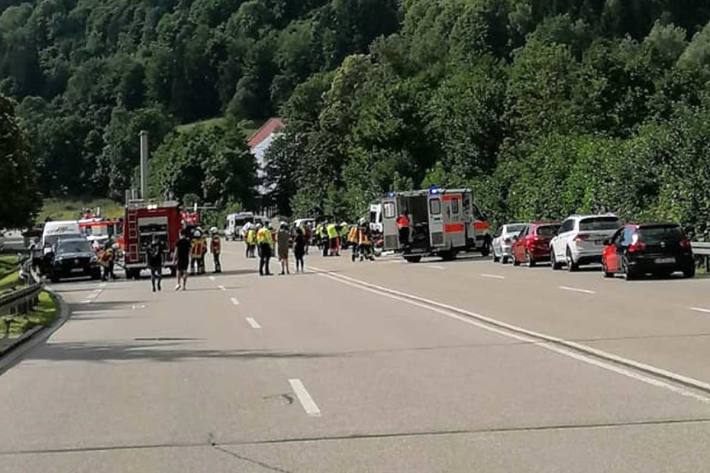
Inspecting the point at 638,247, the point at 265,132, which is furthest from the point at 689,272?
the point at 265,132

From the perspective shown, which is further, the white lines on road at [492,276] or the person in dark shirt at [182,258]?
the person in dark shirt at [182,258]

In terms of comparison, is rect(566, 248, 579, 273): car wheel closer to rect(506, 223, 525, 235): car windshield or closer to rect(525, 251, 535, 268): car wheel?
rect(525, 251, 535, 268): car wheel

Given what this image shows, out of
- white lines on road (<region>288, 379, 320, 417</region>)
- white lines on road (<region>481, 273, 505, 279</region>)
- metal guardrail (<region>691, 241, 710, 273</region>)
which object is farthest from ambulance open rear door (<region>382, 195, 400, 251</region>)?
white lines on road (<region>288, 379, 320, 417</region>)

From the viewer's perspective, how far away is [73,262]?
4641cm

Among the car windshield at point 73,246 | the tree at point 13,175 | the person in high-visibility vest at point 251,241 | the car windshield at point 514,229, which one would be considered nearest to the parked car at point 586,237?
the car windshield at point 514,229

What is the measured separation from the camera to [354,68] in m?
125

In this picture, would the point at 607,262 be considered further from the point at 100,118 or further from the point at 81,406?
the point at 100,118

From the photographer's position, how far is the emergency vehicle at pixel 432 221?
4906 centimetres

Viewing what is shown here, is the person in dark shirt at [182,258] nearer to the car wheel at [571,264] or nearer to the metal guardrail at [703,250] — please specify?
the car wheel at [571,264]

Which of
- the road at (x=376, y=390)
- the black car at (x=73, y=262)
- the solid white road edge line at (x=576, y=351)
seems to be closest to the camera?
the road at (x=376, y=390)

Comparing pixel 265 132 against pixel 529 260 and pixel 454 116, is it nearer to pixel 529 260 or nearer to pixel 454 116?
pixel 454 116

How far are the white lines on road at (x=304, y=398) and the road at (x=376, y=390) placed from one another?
0.04 metres

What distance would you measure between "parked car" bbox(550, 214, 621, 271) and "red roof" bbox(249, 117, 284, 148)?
433 feet

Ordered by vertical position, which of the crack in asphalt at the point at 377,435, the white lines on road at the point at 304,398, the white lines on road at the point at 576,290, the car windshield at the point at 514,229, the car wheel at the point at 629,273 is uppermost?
the car windshield at the point at 514,229
